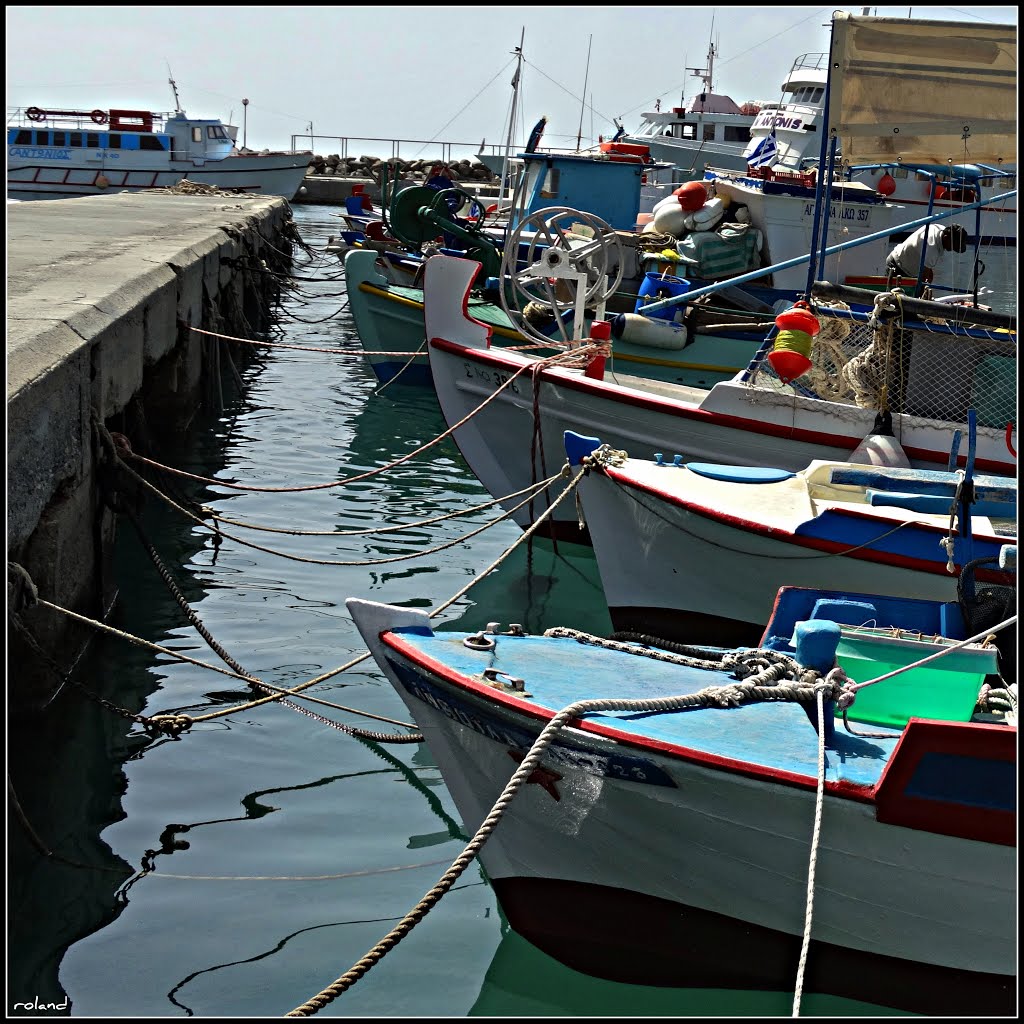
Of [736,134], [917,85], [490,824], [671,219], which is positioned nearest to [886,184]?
[671,219]

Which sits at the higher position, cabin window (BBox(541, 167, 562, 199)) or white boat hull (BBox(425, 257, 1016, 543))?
cabin window (BBox(541, 167, 562, 199))

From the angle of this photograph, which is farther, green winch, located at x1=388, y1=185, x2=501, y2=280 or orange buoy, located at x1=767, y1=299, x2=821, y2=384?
green winch, located at x1=388, y1=185, x2=501, y2=280

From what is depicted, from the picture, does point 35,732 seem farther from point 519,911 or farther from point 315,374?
point 315,374

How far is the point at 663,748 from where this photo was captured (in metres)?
3.94

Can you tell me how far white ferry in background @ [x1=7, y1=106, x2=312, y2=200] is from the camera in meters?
45.7

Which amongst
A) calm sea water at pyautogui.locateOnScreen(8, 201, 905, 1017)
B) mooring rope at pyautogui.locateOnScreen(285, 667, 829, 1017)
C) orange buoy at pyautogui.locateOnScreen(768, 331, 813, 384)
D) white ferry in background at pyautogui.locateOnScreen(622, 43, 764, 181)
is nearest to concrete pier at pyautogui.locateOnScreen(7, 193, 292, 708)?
calm sea water at pyautogui.locateOnScreen(8, 201, 905, 1017)

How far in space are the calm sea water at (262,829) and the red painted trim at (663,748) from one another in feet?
2.86

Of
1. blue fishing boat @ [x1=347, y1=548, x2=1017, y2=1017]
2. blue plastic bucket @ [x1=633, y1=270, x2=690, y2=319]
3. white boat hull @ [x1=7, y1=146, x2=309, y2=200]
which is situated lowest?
blue fishing boat @ [x1=347, y1=548, x2=1017, y2=1017]

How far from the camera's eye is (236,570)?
881 centimetres

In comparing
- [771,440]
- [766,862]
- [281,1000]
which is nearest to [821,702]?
[766,862]

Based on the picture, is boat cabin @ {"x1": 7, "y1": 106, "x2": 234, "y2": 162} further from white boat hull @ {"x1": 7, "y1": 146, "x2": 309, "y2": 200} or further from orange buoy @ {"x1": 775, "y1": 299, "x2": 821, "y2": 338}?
orange buoy @ {"x1": 775, "y1": 299, "x2": 821, "y2": 338}

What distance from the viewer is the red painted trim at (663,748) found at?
152 inches

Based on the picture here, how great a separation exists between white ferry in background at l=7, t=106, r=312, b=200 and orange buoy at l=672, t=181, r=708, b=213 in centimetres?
3402

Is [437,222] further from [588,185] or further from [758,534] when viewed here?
[758,534]
